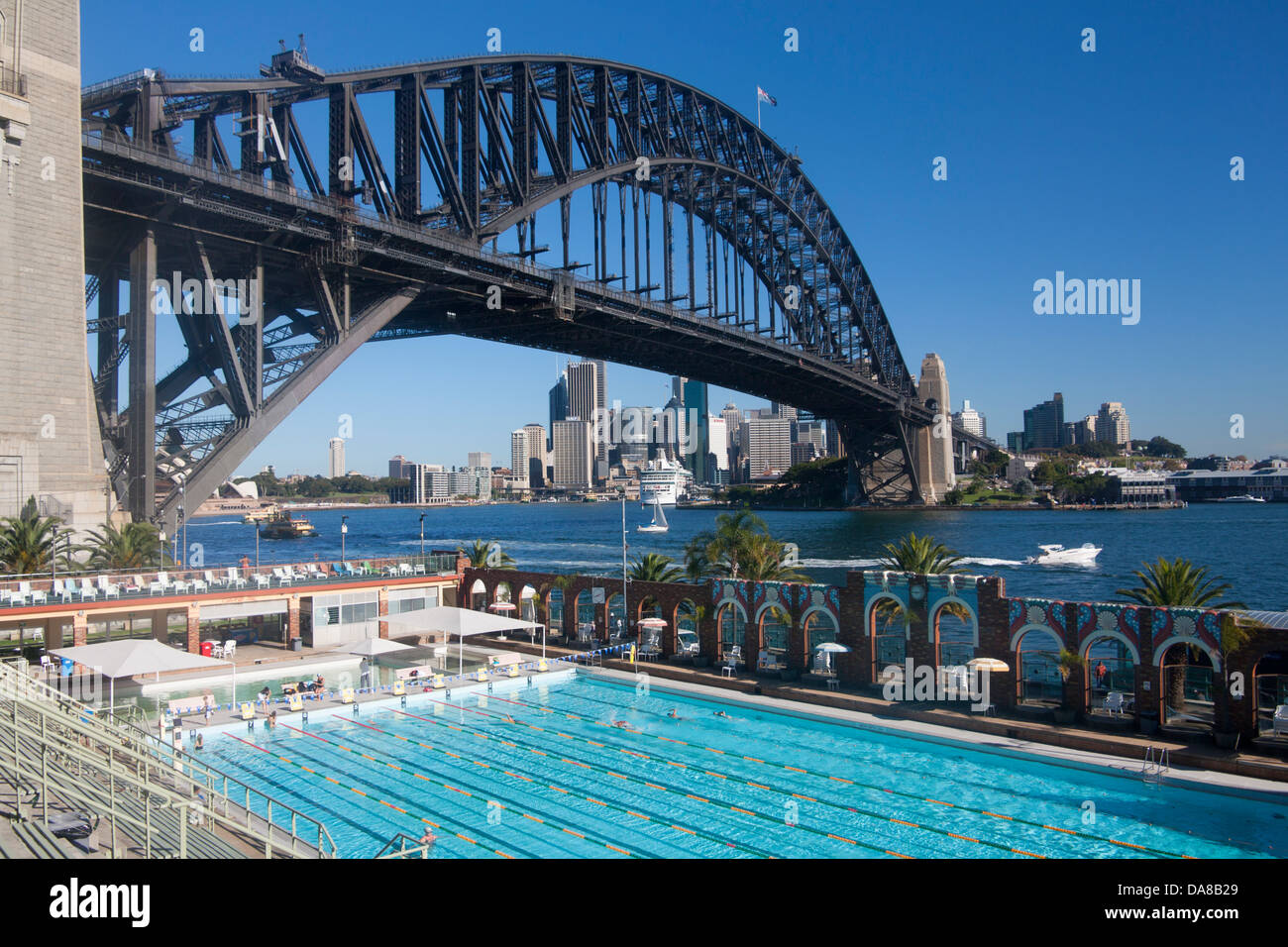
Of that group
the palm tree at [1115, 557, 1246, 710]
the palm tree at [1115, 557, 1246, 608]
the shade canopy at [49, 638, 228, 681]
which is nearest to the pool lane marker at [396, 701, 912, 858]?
the shade canopy at [49, 638, 228, 681]

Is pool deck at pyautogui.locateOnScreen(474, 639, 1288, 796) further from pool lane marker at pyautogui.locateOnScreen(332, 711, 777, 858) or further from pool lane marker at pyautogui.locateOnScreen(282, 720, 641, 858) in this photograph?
pool lane marker at pyautogui.locateOnScreen(282, 720, 641, 858)

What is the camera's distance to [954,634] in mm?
46938

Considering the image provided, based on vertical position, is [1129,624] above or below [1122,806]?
above

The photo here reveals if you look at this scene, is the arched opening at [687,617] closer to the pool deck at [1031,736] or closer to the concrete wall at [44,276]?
the pool deck at [1031,736]

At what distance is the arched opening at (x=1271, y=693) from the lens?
17.7m

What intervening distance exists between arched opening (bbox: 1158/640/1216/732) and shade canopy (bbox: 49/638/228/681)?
22625 millimetres

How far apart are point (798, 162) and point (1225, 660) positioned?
91346 mm

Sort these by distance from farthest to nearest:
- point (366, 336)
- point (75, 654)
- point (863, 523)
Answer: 1. point (863, 523)
2. point (366, 336)
3. point (75, 654)

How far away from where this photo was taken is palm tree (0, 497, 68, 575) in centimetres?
2942

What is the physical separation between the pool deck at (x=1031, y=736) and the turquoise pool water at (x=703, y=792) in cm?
40

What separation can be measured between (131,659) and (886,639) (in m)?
19.8
